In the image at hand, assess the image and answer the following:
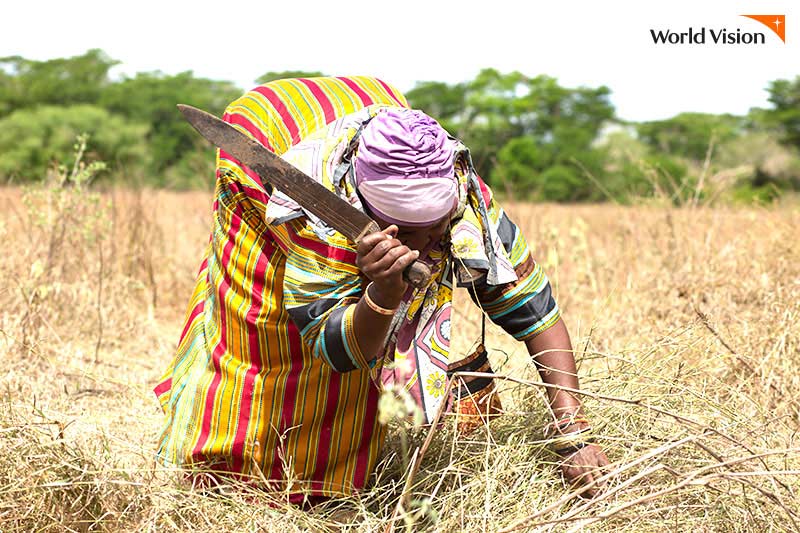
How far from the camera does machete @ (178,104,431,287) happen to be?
5.27 ft

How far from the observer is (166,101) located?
27.3 meters

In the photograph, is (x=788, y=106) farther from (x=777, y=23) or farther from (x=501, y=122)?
(x=777, y=23)

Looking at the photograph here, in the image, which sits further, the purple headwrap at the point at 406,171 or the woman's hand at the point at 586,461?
the woman's hand at the point at 586,461

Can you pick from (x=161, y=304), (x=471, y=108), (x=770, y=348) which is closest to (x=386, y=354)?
(x=770, y=348)

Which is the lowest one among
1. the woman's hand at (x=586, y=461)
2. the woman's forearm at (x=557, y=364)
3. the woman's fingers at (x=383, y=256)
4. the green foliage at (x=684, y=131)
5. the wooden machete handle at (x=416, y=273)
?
the green foliage at (x=684, y=131)

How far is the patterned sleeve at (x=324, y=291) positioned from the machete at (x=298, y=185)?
85 millimetres

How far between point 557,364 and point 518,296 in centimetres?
18

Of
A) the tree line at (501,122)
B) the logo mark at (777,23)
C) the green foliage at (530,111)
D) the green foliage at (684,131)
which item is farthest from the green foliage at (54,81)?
the logo mark at (777,23)

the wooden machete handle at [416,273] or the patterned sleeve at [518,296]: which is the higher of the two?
the wooden machete handle at [416,273]

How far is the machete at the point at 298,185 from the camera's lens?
161 centimetres

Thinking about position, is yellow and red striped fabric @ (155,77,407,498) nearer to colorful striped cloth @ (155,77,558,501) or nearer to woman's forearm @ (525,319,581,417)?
colorful striped cloth @ (155,77,558,501)

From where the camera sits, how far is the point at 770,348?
2654 millimetres

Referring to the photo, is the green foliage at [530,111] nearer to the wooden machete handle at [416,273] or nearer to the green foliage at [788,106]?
the green foliage at [788,106]

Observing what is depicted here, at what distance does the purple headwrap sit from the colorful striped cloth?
0.24 m
